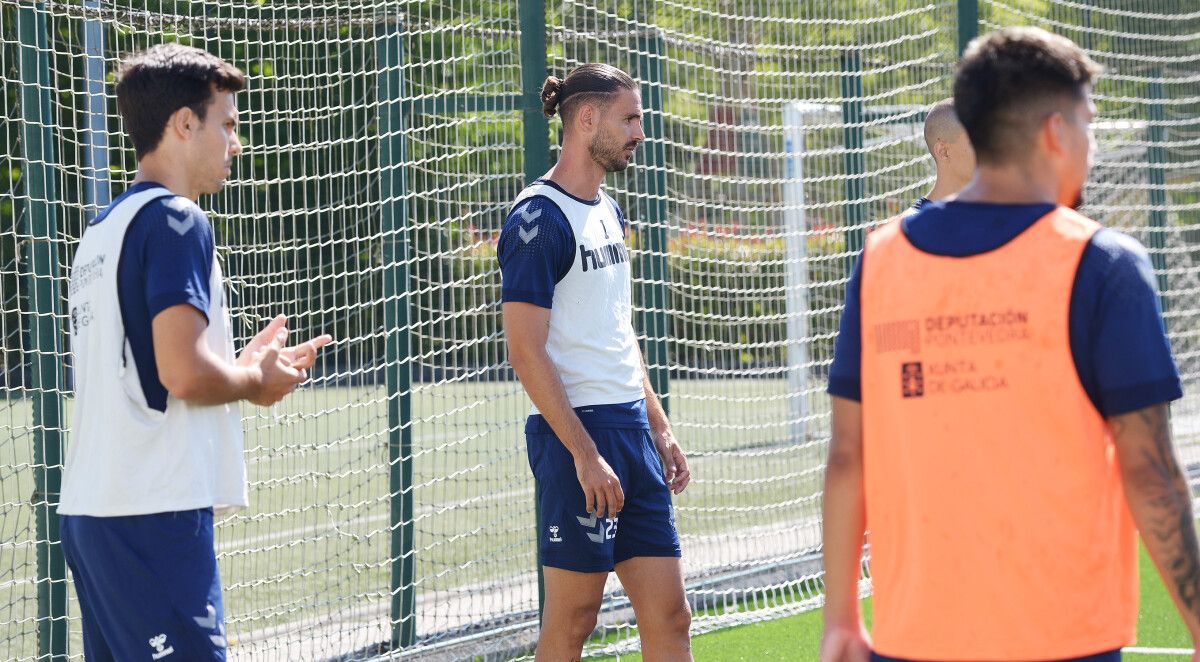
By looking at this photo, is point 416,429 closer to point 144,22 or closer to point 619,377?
point 144,22

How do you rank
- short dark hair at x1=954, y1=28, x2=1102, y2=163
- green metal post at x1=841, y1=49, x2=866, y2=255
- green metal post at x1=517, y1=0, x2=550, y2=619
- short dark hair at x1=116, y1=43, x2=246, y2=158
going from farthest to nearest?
green metal post at x1=841, y1=49, x2=866, y2=255
green metal post at x1=517, y1=0, x2=550, y2=619
short dark hair at x1=116, y1=43, x2=246, y2=158
short dark hair at x1=954, y1=28, x2=1102, y2=163

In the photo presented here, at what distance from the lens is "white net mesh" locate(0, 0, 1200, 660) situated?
5789 millimetres

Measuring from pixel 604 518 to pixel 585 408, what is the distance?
1.13 ft

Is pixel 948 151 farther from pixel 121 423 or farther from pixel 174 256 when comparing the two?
pixel 121 423

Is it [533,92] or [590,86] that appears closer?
[590,86]

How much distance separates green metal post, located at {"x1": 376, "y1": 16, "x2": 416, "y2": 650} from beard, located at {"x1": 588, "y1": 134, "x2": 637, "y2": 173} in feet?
5.28

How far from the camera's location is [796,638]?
6637 millimetres

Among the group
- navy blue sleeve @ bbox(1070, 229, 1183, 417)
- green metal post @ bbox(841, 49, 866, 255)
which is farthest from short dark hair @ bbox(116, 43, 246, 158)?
green metal post @ bbox(841, 49, 866, 255)

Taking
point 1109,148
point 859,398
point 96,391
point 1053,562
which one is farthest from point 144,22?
point 1109,148

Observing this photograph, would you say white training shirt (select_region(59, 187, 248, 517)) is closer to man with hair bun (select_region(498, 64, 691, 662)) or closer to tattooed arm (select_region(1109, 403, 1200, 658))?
man with hair bun (select_region(498, 64, 691, 662))

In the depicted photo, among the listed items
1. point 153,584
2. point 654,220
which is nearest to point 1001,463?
point 153,584

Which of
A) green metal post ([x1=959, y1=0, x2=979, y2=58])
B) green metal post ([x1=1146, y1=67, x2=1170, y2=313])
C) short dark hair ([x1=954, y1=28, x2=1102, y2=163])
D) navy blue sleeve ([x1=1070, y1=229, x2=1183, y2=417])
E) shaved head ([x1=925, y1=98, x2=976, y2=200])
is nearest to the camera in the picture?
navy blue sleeve ([x1=1070, y1=229, x2=1183, y2=417])

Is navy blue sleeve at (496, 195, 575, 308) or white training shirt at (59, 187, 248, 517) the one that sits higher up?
navy blue sleeve at (496, 195, 575, 308)

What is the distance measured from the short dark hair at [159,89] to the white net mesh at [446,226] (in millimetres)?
2137
